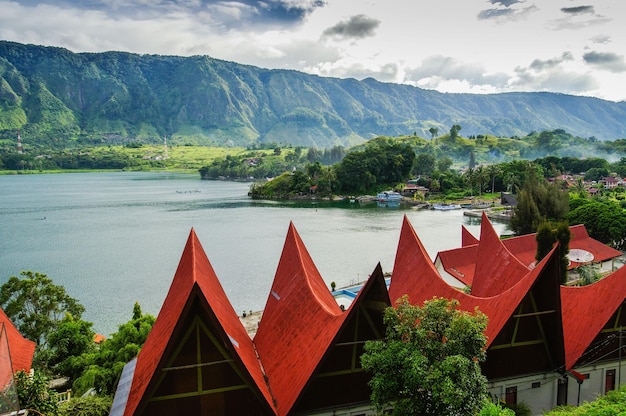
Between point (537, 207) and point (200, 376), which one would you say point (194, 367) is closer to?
point (200, 376)

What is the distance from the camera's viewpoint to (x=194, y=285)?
10672 millimetres

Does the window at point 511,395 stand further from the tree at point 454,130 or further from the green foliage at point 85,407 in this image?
the tree at point 454,130

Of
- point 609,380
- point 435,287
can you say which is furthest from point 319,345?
point 609,380

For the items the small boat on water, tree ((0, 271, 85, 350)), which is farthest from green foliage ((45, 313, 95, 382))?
the small boat on water

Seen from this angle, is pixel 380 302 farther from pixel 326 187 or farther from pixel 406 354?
pixel 326 187

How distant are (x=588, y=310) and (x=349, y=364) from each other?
8.27 meters

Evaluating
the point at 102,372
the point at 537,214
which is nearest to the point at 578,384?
the point at 102,372

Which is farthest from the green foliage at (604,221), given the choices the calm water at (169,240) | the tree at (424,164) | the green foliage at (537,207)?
the tree at (424,164)

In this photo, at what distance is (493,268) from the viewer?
19.1 m

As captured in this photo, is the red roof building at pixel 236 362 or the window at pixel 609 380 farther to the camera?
the window at pixel 609 380

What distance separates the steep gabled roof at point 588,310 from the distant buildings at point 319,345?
0.04 m

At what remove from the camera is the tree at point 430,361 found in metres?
9.33

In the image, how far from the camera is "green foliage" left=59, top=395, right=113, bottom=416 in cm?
1335

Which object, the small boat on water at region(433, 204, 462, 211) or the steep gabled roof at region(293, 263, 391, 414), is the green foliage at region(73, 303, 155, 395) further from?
the small boat on water at region(433, 204, 462, 211)
